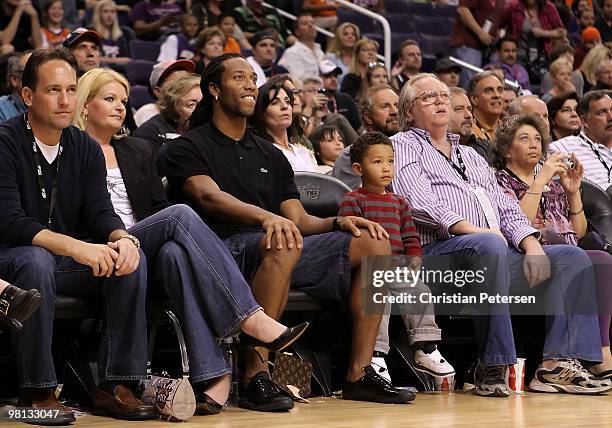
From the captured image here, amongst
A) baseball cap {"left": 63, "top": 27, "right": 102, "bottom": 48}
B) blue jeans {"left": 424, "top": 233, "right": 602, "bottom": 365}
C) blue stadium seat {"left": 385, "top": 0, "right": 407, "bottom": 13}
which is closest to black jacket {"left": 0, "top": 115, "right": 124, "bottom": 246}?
blue jeans {"left": 424, "top": 233, "right": 602, "bottom": 365}

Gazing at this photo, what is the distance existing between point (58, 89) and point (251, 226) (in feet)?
3.23

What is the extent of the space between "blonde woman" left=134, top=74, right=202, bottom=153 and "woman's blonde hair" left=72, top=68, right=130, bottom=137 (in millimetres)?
819

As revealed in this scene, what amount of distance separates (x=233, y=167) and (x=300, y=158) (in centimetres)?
145

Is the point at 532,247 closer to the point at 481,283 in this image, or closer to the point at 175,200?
the point at 481,283

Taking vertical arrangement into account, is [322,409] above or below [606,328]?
below

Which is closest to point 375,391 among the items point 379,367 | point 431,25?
point 379,367

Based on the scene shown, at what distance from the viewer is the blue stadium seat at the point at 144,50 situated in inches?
403

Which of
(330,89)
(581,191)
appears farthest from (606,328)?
(330,89)

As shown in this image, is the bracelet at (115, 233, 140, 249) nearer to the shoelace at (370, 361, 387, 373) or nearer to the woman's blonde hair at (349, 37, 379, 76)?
the shoelace at (370, 361, 387, 373)

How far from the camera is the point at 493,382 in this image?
5.06 meters

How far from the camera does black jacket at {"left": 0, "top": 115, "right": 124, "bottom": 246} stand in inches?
165

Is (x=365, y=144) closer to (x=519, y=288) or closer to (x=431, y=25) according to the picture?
(x=519, y=288)

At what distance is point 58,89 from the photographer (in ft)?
14.4

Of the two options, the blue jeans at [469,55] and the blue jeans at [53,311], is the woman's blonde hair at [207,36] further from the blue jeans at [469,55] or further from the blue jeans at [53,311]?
the blue jeans at [53,311]
